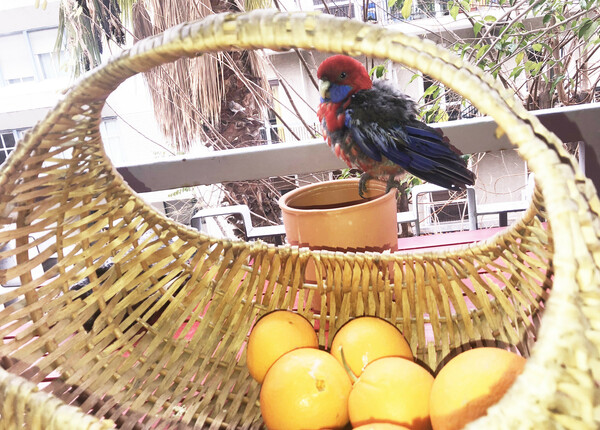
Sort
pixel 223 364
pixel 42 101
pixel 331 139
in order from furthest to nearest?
1. pixel 42 101
2. pixel 331 139
3. pixel 223 364

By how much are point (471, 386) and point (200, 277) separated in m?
0.40

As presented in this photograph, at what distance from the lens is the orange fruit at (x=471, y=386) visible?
336 millimetres

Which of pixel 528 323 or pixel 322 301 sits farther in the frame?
pixel 322 301

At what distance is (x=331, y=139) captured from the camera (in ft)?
2.34

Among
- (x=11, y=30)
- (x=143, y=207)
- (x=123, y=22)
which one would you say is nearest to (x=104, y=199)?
(x=143, y=207)

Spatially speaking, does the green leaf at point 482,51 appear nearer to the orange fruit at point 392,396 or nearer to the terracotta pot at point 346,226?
the terracotta pot at point 346,226

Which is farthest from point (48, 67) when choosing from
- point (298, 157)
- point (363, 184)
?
point (363, 184)

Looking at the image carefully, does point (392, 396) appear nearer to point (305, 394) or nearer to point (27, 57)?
point (305, 394)

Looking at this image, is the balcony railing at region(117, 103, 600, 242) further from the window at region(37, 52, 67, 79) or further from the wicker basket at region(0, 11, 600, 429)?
the window at region(37, 52, 67, 79)

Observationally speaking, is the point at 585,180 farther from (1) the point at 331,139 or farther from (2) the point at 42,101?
(2) the point at 42,101

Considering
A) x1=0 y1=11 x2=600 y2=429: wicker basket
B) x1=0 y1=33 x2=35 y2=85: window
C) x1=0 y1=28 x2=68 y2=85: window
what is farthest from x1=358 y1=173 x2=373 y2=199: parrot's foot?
x1=0 y1=33 x2=35 y2=85: window

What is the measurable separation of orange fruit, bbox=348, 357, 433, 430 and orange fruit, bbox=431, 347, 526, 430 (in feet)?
0.08

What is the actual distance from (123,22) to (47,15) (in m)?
1.08

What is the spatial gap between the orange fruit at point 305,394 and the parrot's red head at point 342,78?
44 centimetres
